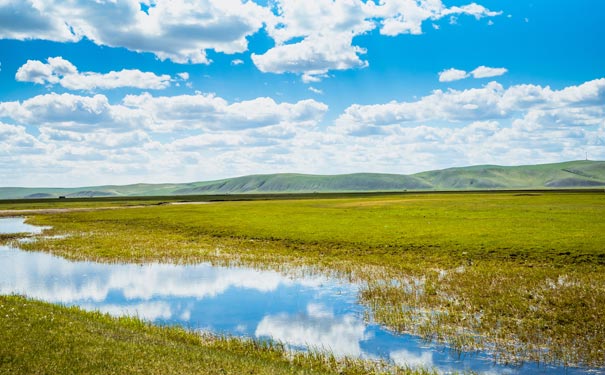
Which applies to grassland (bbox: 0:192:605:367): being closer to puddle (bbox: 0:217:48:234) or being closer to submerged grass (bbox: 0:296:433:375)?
puddle (bbox: 0:217:48:234)

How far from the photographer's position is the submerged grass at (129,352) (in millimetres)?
12820

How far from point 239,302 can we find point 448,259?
18168 millimetres

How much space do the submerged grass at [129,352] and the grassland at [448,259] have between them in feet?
19.0

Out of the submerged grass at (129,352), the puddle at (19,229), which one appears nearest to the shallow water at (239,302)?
the submerged grass at (129,352)

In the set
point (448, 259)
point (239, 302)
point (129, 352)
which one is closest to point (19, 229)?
point (239, 302)

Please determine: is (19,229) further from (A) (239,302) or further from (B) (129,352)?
(B) (129,352)

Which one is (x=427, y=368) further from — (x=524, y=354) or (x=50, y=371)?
(x=50, y=371)

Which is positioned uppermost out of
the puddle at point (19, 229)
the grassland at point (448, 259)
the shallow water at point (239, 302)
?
the grassland at point (448, 259)

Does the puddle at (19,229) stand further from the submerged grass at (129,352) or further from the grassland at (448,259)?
the submerged grass at (129,352)

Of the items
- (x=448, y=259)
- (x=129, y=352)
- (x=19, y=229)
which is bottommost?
(x=19, y=229)

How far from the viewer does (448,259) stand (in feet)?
112

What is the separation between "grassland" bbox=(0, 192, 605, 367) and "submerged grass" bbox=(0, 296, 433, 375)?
5793 mm

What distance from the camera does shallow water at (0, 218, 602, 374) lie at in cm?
1612

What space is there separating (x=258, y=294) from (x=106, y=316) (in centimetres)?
851
